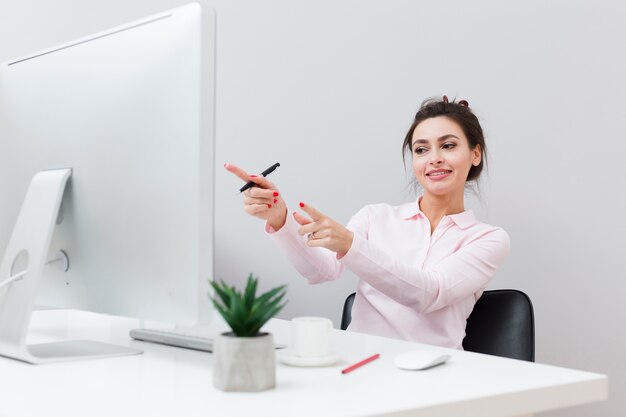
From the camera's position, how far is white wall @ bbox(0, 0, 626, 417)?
2.17m

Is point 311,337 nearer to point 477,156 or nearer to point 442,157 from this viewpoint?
point 442,157

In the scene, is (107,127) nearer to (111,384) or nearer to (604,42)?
(111,384)

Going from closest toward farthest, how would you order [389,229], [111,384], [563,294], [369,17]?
[111,384], [389,229], [563,294], [369,17]

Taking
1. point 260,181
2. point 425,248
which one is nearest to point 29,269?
point 260,181

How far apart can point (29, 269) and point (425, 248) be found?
117cm

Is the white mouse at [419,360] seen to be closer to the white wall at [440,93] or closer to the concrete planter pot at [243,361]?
the concrete planter pot at [243,361]

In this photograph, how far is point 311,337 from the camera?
3.52 feet

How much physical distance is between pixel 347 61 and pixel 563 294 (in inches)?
42.6

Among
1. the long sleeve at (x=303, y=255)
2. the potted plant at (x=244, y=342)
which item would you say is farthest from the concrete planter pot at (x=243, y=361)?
the long sleeve at (x=303, y=255)

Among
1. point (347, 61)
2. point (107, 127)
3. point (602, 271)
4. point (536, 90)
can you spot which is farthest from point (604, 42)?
point (107, 127)

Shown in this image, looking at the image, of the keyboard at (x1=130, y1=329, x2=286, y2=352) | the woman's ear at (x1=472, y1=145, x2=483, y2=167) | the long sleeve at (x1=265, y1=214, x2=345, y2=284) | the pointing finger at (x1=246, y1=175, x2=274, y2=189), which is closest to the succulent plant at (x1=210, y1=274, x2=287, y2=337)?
the keyboard at (x1=130, y1=329, x2=286, y2=352)

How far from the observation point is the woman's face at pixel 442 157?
1992 millimetres

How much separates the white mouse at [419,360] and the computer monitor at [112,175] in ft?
0.96

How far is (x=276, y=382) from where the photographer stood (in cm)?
93
